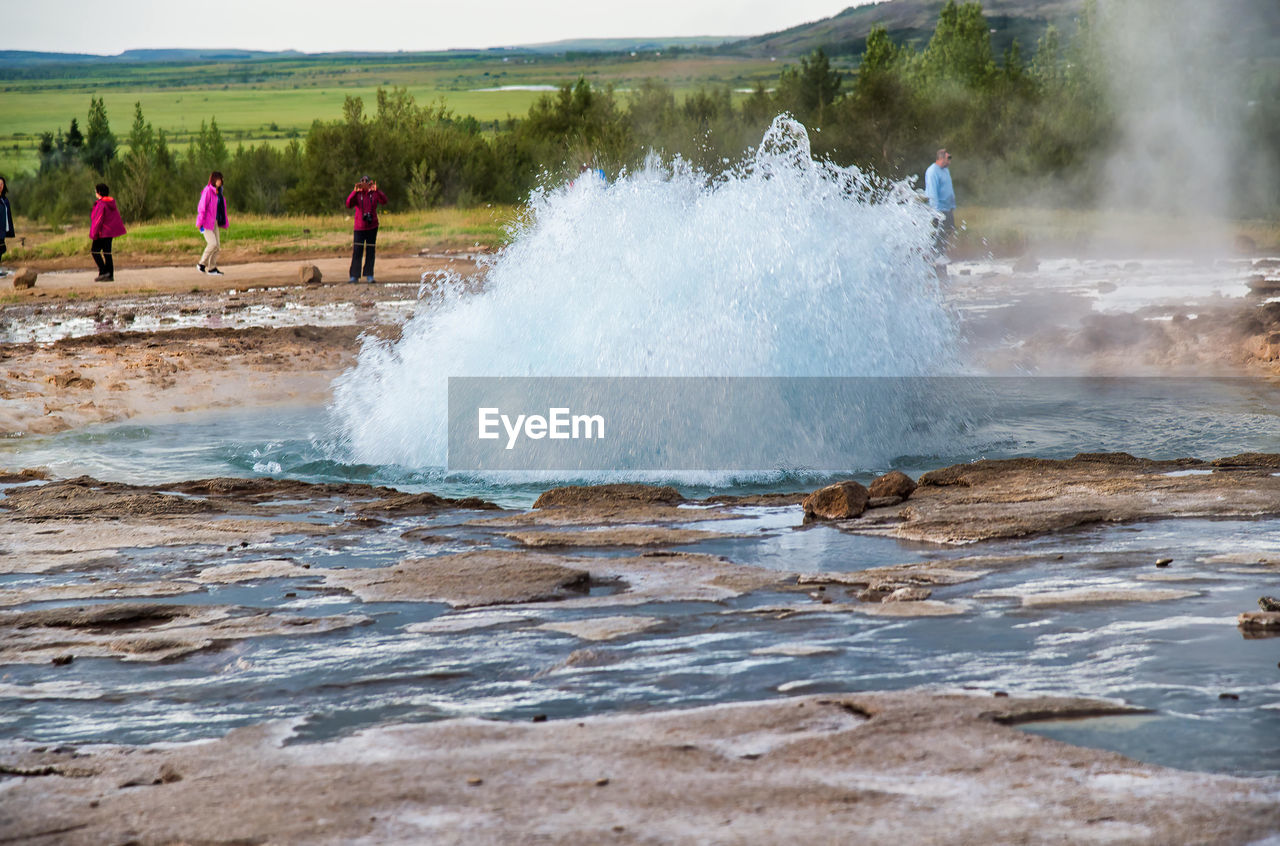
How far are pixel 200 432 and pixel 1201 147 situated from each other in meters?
37.4

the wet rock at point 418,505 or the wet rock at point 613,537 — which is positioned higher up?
the wet rock at point 613,537

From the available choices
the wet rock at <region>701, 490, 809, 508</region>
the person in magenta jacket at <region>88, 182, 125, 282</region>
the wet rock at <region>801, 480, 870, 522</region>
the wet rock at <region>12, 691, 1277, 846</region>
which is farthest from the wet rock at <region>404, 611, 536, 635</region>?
the person in magenta jacket at <region>88, 182, 125, 282</region>

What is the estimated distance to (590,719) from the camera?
12.7 ft

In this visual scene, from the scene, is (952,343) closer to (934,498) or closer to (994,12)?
(934,498)

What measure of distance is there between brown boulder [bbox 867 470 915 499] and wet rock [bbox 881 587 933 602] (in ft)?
6.38

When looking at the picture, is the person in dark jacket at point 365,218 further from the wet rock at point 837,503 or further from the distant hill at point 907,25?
the distant hill at point 907,25

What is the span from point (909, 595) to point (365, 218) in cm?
1602

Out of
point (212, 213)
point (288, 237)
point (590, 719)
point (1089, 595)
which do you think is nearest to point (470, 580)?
point (590, 719)

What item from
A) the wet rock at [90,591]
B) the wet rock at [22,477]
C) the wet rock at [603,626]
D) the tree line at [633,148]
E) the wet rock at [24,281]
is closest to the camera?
the wet rock at [603,626]

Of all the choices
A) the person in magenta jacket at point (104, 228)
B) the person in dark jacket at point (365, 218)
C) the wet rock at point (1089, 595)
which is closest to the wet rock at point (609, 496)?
the wet rock at point (1089, 595)

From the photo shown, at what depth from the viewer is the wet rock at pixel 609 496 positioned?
7.50 m

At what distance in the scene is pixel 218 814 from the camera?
125 inches

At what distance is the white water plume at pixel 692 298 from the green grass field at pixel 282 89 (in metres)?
81.9

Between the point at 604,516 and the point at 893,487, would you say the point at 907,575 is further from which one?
the point at 604,516
